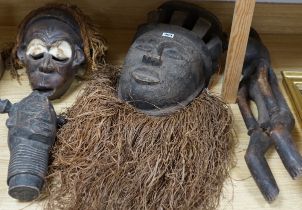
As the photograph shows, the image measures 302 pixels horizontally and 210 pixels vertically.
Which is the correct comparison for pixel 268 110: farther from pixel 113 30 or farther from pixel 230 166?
pixel 113 30

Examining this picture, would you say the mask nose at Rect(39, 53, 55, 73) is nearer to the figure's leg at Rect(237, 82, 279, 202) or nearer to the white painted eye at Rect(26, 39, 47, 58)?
the white painted eye at Rect(26, 39, 47, 58)

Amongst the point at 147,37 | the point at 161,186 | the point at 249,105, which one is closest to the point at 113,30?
the point at 147,37

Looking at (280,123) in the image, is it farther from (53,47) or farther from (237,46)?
(53,47)

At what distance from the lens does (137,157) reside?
78 cm

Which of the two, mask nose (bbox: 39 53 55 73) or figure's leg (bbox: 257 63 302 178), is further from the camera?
mask nose (bbox: 39 53 55 73)

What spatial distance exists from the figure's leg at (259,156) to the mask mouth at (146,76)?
212mm

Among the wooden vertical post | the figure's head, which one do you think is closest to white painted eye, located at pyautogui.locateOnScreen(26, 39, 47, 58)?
the figure's head

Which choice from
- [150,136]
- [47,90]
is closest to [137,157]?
[150,136]

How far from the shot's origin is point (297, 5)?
1.14 metres

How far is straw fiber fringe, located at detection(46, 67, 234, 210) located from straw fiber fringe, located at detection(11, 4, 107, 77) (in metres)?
0.12

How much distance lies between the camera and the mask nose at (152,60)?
33.4 inches

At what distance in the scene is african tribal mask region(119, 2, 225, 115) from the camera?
0.83 meters

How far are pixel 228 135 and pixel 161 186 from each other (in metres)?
0.19

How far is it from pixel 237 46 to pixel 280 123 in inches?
6.8
